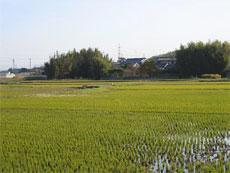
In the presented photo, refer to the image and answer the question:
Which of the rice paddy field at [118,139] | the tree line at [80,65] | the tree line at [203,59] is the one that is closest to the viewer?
the rice paddy field at [118,139]

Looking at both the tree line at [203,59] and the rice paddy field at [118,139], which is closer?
the rice paddy field at [118,139]

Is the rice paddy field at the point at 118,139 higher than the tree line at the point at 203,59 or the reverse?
the reverse

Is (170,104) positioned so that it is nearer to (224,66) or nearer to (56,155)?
(56,155)

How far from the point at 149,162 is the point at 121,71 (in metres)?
45.8

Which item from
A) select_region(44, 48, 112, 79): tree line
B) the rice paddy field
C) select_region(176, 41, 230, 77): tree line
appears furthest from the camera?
select_region(44, 48, 112, 79): tree line

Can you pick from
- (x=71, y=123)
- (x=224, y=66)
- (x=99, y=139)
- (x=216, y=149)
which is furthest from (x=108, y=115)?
(x=224, y=66)

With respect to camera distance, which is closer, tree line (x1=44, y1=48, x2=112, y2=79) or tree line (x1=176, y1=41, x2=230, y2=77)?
tree line (x1=176, y1=41, x2=230, y2=77)

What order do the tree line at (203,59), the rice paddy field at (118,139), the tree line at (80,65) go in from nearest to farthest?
1. the rice paddy field at (118,139)
2. the tree line at (203,59)
3. the tree line at (80,65)

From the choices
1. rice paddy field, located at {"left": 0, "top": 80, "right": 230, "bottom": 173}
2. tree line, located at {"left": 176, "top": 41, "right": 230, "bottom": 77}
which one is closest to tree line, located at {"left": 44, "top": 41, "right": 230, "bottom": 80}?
tree line, located at {"left": 176, "top": 41, "right": 230, "bottom": 77}

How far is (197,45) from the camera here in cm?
4784

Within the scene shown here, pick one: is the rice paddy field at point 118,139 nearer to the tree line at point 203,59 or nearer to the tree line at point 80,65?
the tree line at point 203,59

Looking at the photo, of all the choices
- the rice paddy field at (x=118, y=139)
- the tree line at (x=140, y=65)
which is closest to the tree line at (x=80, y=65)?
the tree line at (x=140, y=65)

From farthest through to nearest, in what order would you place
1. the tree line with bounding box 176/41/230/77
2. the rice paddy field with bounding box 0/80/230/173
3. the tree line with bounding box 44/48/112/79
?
1. the tree line with bounding box 44/48/112/79
2. the tree line with bounding box 176/41/230/77
3. the rice paddy field with bounding box 0/80/230/173

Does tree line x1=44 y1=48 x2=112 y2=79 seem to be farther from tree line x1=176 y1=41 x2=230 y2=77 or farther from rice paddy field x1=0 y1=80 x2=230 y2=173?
rice paddy field x1=0 y1=80 x2=230 y2=173
